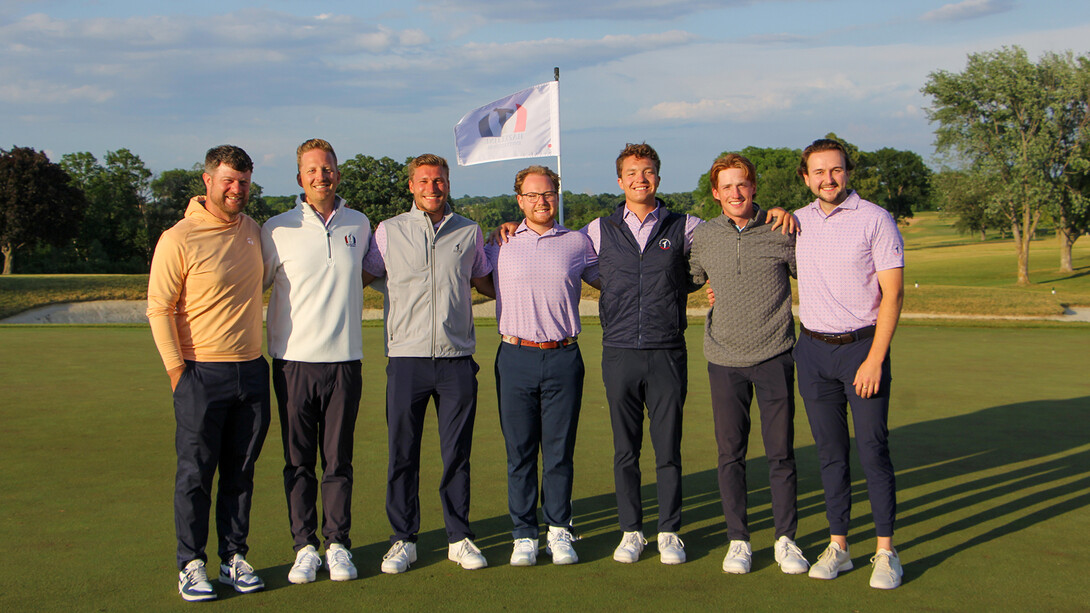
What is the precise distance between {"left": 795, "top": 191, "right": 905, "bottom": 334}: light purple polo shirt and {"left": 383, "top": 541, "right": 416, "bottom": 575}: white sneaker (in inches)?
89.4

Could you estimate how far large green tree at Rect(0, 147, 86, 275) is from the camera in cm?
4356

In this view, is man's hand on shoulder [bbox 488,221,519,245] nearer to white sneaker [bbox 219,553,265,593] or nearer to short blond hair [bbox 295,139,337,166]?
short blond hair [bbox 295,139,337,166]

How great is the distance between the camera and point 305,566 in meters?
3.80

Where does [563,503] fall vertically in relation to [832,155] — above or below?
below

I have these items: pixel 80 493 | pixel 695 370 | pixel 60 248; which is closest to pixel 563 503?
pixel 80 493

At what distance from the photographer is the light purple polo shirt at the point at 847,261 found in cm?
400

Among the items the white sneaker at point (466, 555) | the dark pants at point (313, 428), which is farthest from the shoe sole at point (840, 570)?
the dark pants at point (313, 428)

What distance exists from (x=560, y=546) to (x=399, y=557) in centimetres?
77

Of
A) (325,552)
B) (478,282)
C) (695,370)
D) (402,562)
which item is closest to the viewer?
(402,562)

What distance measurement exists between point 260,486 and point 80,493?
1017 millimetres

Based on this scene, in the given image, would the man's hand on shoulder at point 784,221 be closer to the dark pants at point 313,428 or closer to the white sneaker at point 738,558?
the white sneaker at point 738,558

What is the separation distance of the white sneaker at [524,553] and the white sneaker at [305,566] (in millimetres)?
911

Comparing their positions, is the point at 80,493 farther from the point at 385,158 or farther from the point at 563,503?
the point at 385,158

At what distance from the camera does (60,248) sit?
1950 inches
